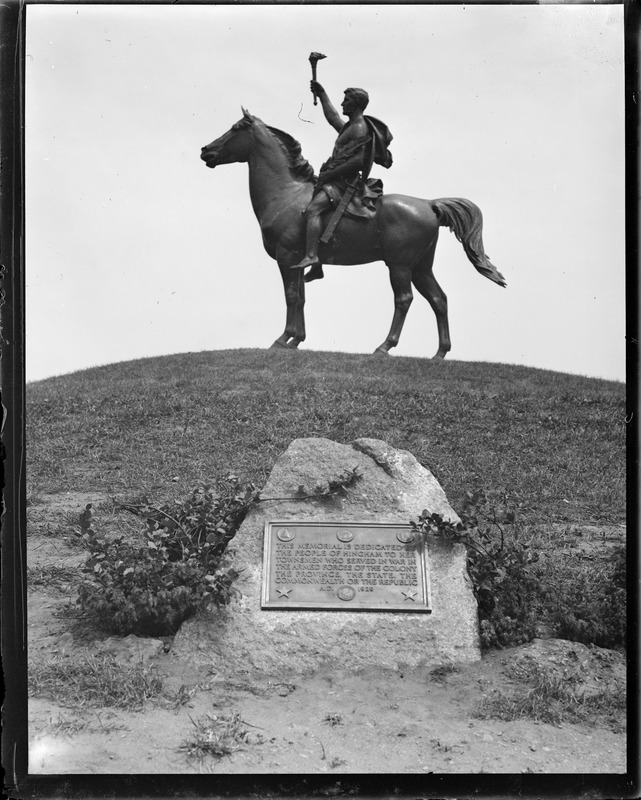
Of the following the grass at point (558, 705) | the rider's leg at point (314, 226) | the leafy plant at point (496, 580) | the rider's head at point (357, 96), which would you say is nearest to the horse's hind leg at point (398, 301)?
the rider's leg at point (314, 226)

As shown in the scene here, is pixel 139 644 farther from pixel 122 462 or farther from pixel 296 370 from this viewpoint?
pixel 296 370

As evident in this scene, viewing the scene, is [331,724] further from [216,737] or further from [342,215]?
[342,215]

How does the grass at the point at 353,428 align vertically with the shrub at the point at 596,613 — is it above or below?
above

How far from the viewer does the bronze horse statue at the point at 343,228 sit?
11961 mm

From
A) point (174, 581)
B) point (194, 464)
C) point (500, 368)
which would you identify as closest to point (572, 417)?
point (500, 368)

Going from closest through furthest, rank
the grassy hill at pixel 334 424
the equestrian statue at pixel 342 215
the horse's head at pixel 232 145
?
the grassy hill at pixel 334 424, the equestrian statue at pixel 342 215, the horse's head at pixel 232 145

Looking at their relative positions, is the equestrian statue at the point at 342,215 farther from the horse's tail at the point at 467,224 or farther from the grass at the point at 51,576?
the grass at the point at 51,576

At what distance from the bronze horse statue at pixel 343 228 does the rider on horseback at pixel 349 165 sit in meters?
0.17

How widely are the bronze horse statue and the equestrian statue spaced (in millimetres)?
14

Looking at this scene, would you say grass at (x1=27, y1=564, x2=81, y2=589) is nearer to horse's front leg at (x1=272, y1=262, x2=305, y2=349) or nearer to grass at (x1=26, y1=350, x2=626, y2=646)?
grass at (x1=26, y1=350, x2=626, y2=646)

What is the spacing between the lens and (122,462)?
341 inches

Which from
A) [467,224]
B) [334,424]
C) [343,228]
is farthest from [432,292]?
[334,424]

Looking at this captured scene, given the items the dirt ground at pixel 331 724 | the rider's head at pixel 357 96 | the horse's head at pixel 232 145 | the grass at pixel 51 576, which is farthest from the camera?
the horse's head at pixel 232 145

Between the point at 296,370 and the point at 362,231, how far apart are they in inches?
95.1
